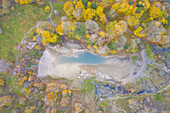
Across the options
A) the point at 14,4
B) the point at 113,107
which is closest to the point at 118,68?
the point at 113,107

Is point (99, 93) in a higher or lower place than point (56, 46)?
lower

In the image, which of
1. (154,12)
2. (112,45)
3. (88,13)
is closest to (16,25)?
(88,13)

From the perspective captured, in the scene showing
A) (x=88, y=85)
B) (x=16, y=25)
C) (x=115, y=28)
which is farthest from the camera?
(x=88, y=85)

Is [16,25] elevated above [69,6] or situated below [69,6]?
below

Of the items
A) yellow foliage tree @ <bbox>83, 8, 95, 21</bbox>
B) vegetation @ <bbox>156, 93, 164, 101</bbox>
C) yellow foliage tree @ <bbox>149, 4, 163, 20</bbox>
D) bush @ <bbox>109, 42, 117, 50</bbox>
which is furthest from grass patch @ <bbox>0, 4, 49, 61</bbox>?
vegetation @ <bbox>156, 93, 164, 101</bbox>

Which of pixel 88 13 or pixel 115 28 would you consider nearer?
pixel 115 28

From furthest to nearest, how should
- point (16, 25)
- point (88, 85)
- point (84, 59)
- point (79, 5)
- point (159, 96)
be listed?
point (84, 59) → point (88, 85) → point (16, 25) → point (159, 96) → point (79, 5)

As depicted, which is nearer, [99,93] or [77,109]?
[77,109]

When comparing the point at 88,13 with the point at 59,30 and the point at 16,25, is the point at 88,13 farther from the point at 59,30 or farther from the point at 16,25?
the point at 16,25

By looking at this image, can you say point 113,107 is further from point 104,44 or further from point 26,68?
point 26,68
